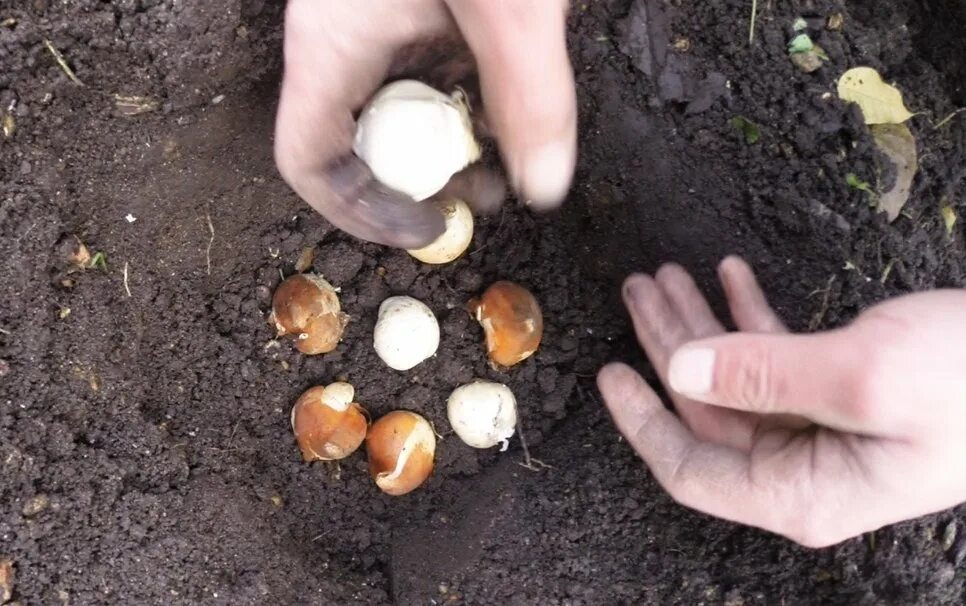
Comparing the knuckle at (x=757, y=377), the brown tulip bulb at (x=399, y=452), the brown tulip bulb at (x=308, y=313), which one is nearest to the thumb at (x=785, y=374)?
the knuckle at (x=757, y=377)

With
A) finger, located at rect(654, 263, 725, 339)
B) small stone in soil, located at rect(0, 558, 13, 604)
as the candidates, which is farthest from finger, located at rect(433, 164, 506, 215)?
small stone in soil, located at rect(0, 558, 13, 604)

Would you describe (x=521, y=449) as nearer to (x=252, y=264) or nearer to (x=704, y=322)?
(x=704, y=322)

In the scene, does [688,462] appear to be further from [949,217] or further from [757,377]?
[949,217]

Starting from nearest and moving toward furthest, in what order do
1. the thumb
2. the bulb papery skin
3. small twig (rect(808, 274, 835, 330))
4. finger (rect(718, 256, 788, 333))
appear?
the thumb, the bulb papery skin, finger (rect(718, 256, 788, 333)), small twig (rect(808, 274, 835, 330))

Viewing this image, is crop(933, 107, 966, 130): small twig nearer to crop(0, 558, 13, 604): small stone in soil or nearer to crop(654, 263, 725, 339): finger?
crop(654, 263, 725, 339): finger

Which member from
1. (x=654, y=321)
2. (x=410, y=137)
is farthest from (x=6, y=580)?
(x=654, y=321)

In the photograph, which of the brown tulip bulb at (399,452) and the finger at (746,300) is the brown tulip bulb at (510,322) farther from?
the finger at (746,300)

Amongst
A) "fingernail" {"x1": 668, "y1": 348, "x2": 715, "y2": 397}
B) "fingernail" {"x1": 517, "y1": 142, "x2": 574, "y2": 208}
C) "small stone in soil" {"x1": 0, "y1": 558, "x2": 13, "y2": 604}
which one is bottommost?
"small stone in soil" {"x1": 0, "y1": 558, "x2": 13, "y2": 604}
